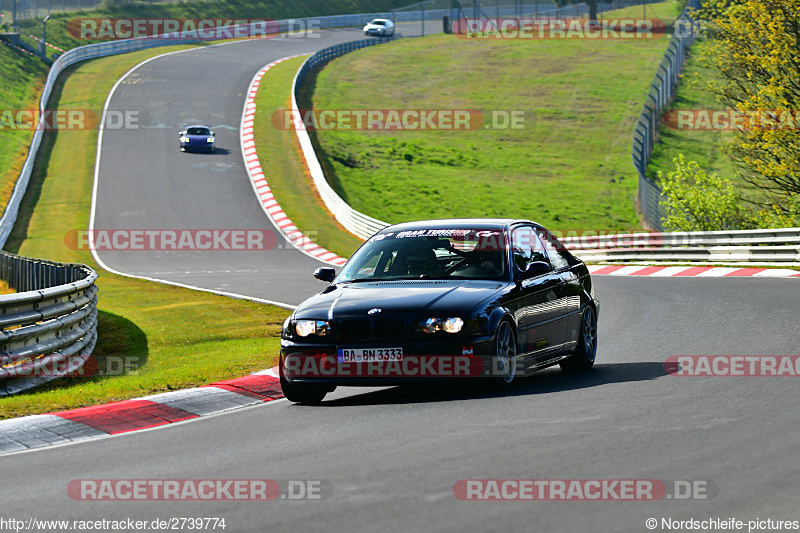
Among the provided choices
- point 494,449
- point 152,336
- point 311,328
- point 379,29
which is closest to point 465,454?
point 494,449

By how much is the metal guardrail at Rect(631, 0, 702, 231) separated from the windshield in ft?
88.6

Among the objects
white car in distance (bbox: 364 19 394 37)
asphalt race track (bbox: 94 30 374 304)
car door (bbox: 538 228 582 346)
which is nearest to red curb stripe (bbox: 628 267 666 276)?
asphalt race track (bbox: 94 30 374 304)

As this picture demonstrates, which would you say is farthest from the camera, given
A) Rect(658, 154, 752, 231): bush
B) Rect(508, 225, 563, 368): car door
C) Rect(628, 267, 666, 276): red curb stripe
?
Rect(658, 154, 752, 231): bush

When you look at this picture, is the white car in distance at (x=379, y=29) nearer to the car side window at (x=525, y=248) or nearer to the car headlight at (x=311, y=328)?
the car side window at (x=525, y=248)

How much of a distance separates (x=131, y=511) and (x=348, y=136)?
51.3m

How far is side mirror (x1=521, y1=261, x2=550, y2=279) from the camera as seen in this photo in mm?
9492

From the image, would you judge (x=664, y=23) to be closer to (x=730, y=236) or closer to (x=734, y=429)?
(x=730, y=236)

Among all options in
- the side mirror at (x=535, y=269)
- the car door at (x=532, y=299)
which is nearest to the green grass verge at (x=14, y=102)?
the car door at (x=532, y=299)

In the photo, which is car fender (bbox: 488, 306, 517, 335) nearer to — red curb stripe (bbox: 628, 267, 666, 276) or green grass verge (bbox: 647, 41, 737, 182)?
red curb stripe (bbox: 628, 267, 666, 276)

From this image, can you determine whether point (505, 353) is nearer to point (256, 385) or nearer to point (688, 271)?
point (256, 385)

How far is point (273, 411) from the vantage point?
28.5ft

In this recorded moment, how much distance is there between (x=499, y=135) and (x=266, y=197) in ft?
75.4

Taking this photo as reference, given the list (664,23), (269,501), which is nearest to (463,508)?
(269,501)

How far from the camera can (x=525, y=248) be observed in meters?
10.1
